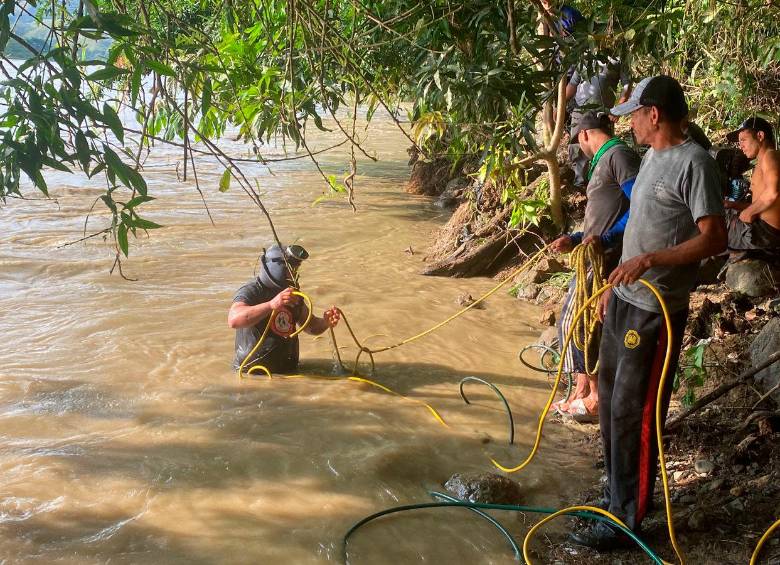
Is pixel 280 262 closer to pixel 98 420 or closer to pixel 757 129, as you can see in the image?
pixel 98 420

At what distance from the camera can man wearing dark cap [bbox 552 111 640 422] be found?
4.22m

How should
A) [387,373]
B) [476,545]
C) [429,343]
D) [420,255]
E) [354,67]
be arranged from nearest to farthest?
[354,67] → [476,545] → [387,373] → [429,343] → [420,255]

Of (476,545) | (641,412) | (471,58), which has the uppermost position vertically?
(471,58)

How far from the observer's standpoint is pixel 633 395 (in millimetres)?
3143

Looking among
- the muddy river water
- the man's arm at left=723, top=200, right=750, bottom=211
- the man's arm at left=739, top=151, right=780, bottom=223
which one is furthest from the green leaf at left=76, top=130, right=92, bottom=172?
the man's arm at left=723, top=200, right=750, bottom=211

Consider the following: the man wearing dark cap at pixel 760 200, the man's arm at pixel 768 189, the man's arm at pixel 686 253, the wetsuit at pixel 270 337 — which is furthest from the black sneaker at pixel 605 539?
the man's arm at pixel 768 189

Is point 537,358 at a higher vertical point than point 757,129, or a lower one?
lower

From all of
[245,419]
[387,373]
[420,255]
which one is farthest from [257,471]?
[420,255]

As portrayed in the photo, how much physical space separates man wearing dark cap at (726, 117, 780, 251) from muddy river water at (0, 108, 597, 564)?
6.16ft

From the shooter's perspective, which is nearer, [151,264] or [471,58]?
[471,58]

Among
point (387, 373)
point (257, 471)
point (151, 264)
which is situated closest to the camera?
point (257, 471)

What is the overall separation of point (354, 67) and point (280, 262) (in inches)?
85.7

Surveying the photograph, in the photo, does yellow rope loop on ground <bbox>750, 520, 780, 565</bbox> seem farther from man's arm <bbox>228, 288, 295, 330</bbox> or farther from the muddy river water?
man's arm <bbox>228, 288, 295, 330</bbox>

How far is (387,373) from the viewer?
5625 mm
